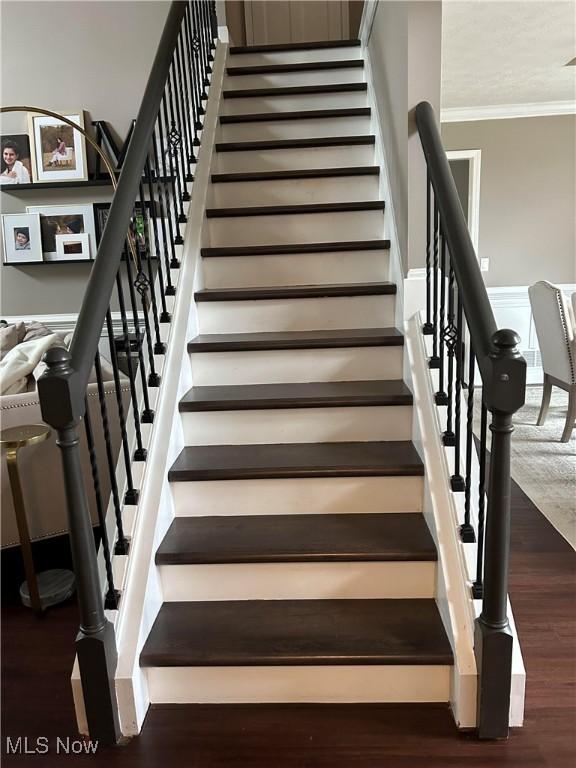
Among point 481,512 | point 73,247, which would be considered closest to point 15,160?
point 73,247

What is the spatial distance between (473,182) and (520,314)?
1387 millimetres

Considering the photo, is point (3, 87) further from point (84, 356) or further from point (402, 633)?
point (402, 633)

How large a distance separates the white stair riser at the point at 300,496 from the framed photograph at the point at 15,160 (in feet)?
12.0

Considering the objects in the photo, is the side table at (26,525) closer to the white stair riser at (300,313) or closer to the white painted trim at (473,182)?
the white stair riser at (300,313)

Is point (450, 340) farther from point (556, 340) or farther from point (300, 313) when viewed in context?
point (556, 340)

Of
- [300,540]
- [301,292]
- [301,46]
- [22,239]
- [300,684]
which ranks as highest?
[301,46]

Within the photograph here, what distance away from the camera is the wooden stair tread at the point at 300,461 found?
206cm

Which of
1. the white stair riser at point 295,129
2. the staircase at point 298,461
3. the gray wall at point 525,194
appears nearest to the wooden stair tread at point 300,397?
the staircase at point 298,461

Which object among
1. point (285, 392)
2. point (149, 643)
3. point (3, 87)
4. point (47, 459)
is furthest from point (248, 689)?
point (3, 87)

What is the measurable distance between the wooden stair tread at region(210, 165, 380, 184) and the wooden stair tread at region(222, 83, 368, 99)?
2.01 feet

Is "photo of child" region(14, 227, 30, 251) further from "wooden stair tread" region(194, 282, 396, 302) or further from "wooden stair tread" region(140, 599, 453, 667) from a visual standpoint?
"wooden stair tread" region(140, 599, 453, 667)

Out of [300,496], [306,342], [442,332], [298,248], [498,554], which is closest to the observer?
[498,554]

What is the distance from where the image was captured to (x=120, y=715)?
1.66m

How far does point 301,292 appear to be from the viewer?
8.55 feet
